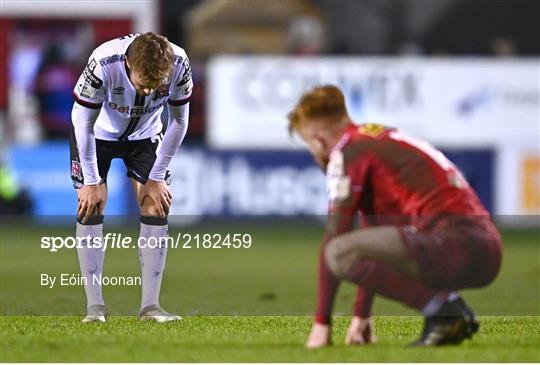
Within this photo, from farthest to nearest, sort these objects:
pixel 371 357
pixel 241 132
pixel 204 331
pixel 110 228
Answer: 1. pixel 241 132
2. pixel 110 228
3. pixel 204 331
4. pixel 371 357

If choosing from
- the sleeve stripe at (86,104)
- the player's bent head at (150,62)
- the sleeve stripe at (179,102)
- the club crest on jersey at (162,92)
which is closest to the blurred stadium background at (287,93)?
the sleeve stripe at (179,102)

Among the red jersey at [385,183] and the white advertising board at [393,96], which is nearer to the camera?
the red jersey at [385,183]

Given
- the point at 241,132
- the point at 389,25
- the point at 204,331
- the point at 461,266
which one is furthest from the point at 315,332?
the point at 389,25

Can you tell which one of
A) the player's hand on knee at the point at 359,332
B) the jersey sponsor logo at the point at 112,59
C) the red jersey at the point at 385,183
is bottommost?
the player's hand on knee at the point at 359,332

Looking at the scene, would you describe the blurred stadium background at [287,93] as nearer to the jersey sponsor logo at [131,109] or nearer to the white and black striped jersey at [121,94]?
the white and black striped jersey at [121,94]

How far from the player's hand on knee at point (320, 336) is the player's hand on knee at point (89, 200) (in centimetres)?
230

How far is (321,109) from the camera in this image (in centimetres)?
669

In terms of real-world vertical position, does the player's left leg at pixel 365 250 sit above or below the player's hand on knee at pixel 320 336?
above

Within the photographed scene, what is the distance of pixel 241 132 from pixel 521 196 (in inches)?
145

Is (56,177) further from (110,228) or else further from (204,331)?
(204,331)

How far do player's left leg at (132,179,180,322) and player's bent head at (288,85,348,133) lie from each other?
7.92 ft

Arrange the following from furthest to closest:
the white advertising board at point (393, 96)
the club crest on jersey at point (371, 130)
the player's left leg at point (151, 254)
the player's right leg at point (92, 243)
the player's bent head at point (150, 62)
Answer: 1. the white advertising board at point (393, 96)
2. the player's left leg at point (151, 254)
3. the player's right leg at point (92, 243)
4. the player's bent head at point (150, 62)
5. the club crest on jersey at point (371, 130)

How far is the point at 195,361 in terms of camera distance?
21.7ft

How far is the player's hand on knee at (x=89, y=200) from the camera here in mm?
8648
